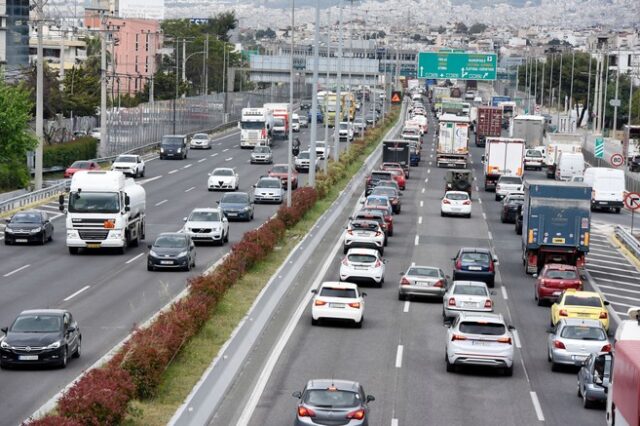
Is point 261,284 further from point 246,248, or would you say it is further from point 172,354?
point 172,354

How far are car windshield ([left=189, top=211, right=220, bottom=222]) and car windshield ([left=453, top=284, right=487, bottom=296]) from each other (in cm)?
1656

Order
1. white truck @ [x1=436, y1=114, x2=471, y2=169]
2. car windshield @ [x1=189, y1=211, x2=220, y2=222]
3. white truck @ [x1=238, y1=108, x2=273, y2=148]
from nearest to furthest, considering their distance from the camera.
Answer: car windshield @ [x1=189, y1=211, x2=220, y2=222]
white truck @ [x1=436, y1=114, x2=471, y2=169]
white truck @ [x1=238, y1=108, x2=273, y2=148]

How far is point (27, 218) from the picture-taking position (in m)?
53.4

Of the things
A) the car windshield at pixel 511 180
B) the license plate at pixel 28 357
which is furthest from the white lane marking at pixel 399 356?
the car windshield at pixel 511 180

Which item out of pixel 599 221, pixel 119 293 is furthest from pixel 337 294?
pixel 599 221

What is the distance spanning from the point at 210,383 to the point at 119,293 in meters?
14.8

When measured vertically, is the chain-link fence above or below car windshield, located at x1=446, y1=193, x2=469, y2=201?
above

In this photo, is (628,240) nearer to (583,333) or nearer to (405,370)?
(583,333)

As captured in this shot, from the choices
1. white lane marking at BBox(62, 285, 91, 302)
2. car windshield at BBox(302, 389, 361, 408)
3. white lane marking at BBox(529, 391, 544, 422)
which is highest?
car windshield at BBox(302, 389, 361, 408)

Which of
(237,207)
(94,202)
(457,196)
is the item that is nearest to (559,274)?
(94,202)

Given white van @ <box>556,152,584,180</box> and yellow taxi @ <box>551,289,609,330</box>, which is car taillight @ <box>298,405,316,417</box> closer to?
yellow taxi @ <box>551,289,609,330</box>

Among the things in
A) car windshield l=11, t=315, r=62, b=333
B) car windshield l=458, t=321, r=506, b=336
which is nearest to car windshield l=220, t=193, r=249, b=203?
car windshield l=458, t=321, r=506, b=336

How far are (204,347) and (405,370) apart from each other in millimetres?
4630

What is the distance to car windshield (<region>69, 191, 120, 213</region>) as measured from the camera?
161ft
